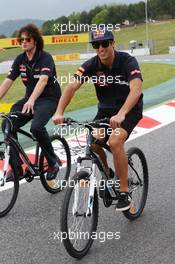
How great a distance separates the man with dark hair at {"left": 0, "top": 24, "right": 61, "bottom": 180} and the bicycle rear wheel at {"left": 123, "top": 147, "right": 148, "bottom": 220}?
46.5 inches

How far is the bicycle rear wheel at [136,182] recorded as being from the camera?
5320 millimetres

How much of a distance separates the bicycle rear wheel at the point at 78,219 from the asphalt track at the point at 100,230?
0.43 feet

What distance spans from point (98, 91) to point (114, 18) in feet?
346

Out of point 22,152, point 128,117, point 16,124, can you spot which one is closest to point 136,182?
point 128,117

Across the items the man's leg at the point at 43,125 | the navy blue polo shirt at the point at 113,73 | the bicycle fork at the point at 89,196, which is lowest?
the bicycle fork at the point at 89,196

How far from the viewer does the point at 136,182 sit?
217 inches

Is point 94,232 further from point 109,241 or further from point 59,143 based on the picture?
point 59,143

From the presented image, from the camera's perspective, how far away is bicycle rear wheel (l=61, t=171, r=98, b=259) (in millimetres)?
4184

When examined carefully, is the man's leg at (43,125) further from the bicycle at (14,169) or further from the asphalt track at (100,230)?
the asphalt track at (100,230)

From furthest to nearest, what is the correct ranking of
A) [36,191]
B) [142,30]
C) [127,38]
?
1. [142,30]
2. [127,38]
3. [36,191]

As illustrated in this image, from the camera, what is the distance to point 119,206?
196 inches

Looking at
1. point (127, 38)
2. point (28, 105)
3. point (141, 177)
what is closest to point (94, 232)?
point (141, 177)

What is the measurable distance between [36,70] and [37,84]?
25 centimetres

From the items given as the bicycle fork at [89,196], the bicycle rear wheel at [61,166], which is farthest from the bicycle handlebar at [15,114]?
the bicycle fork at [89,196]
